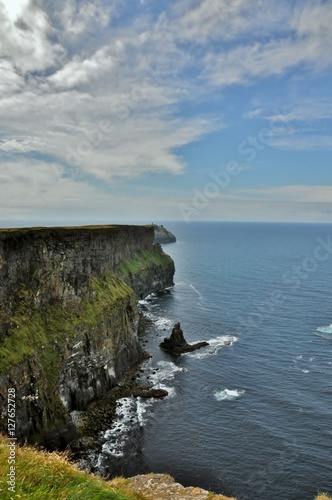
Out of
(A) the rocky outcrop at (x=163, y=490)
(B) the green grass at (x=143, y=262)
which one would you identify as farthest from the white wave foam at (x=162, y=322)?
(A) the rocky outcrop at (x=163, y=490)

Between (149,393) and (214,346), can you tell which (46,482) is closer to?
(149,393)

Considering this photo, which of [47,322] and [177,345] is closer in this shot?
[47,322]

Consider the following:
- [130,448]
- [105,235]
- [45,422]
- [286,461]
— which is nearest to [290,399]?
[286,461]

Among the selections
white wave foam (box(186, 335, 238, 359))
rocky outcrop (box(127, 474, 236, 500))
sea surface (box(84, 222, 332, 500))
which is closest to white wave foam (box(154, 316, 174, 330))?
sea surface (box(84, 222, 332, 500))

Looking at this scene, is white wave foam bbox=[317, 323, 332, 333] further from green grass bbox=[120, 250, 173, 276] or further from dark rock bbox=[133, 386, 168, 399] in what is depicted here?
green grass bbox=[120, 250, 173, 276]

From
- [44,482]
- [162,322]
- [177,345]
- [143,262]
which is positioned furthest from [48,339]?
[143,262]

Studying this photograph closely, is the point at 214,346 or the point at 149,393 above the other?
the point at 214,346
